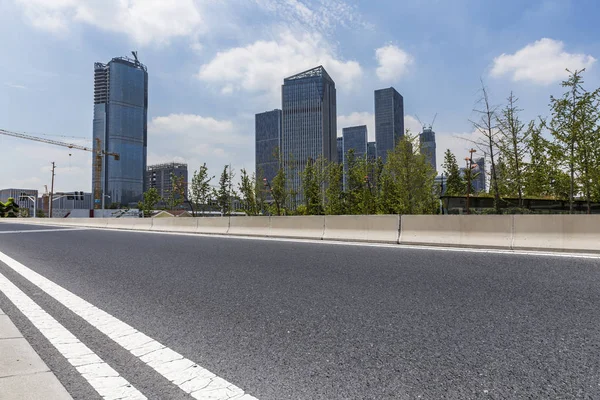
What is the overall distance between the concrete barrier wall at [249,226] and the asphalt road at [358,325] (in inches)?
339

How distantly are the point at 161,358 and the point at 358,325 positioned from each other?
1.85m

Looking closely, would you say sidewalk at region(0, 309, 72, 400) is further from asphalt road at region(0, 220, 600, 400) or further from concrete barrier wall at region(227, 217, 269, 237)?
concrete barrier wall at region(227, 217, 269, 237)

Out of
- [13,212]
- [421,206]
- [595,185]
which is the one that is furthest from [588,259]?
[13,212]

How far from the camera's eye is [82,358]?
3.18m

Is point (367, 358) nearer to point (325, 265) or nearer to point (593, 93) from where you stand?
point (325, 265)

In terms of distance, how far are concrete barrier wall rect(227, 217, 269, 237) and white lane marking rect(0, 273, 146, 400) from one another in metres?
11.4

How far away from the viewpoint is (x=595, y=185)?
22562mm

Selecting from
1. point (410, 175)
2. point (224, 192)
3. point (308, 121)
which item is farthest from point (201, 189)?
point (308, 121)

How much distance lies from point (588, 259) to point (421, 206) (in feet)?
78.1

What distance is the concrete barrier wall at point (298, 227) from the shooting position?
1408cm

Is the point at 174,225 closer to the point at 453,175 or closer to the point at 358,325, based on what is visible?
the point at 358,325

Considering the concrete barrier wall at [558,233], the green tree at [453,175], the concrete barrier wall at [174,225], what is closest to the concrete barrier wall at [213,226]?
the concrete barrier wall at [174,225]

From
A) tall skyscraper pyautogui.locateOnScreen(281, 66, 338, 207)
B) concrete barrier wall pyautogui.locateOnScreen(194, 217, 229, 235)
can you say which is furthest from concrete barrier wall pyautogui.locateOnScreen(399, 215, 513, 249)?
tall skyscraper pyautogui.locateOnScreen(281, 66, 338, 207)

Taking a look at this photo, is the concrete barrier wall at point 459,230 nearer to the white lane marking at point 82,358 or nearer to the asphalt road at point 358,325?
the asphalt road at point 358,325
